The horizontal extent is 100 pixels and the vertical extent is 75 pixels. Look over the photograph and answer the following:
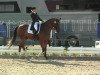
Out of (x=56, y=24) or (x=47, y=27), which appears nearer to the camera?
(x=56, y=24)

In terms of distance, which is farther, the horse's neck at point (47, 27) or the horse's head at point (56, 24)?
the horse's neck at point (47, 27)

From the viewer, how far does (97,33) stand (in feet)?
78.3

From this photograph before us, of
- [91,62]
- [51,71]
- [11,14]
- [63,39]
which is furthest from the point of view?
[11,14]

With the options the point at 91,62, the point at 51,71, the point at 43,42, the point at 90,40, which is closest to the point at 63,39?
the point at 90,40

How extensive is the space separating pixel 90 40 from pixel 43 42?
7.37 m

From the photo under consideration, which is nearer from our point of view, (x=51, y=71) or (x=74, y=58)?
(x=51, y=71)

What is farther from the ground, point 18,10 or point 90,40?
point 18,10

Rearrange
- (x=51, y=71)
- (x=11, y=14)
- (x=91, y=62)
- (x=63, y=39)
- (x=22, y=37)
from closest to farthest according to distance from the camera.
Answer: (x=51, y=71) < (x=91, y=62) < (x=22, y=37) < (x=63, y=39) < (x=11, y=14)

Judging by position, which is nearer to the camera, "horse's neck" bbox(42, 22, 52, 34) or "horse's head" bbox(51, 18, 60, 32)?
"horse's head" bbox(51, 18, 60, 32)

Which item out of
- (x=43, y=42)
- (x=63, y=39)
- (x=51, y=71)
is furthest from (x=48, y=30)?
(x=63, y=39)

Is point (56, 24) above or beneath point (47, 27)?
above

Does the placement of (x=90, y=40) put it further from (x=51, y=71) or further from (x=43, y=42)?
(x=51, y=71)

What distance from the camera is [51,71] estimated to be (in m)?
13.0

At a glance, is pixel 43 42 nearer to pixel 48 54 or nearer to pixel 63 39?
pixel 48 54
